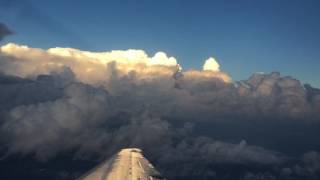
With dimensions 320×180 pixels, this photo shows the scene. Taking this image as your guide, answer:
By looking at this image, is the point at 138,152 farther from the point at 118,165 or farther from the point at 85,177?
the point at 85,177

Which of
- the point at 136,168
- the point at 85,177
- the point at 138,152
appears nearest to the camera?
the point at 85,177

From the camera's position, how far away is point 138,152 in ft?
251

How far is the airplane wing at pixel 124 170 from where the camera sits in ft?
202

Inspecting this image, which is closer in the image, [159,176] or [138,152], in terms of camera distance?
[159,176]

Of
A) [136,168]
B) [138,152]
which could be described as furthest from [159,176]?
[138,152]

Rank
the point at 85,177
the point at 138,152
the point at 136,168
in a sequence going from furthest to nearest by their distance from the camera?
the point at 138,152 < the point at 136,168 < the point at 85,177

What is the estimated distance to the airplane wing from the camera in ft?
202

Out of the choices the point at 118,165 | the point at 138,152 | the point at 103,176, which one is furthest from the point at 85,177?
the point at 138,152

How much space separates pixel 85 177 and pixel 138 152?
16.0m

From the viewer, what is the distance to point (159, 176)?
62031 mm

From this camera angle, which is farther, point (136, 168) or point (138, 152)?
point (138, 152)

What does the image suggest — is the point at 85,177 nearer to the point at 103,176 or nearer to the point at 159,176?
the point at 103,176

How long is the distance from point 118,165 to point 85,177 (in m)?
6.56

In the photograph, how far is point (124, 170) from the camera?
64875mm
